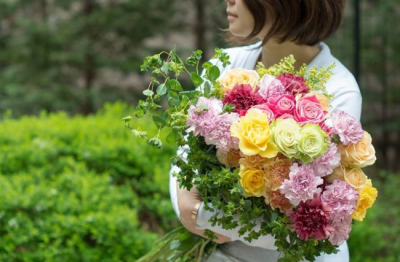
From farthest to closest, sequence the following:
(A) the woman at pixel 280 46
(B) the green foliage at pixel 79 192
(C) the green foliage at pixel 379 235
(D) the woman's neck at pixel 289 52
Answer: (C) the green foliage at pixel 379 235, (B) the green foliage at pixel 79 192, (D) the woman's neck at pixel 289 52, (A) the woman at pixel 280 46

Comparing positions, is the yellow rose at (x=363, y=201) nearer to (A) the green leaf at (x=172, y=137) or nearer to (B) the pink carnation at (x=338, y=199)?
(B) the pink carnation at (x=338, y=199)

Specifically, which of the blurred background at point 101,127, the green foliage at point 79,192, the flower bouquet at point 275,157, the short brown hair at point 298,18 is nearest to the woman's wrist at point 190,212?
the flower bouquet at point 275,157

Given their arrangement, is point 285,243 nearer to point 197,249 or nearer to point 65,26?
point 197,249

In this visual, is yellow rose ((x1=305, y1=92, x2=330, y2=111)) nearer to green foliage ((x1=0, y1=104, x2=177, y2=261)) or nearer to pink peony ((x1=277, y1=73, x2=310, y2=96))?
pink peony ((x1=277, y1=73, x2=310, y2=96))

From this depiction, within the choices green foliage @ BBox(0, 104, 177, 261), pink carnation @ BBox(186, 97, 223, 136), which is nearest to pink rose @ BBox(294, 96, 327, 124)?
pink carnation @ BBox(186, 97, 223, 136)

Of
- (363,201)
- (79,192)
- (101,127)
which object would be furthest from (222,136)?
(101,127)

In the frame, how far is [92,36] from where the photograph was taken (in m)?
8.96

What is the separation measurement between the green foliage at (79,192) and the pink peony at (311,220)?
2.01 metres

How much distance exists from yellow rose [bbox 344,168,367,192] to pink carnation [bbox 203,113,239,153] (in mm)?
314

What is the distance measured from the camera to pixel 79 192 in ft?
12.8

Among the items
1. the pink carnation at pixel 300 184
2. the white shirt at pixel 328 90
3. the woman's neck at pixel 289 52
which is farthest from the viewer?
the woman's neck at pixel 289 52

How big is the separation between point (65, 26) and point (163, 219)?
501 centimetres

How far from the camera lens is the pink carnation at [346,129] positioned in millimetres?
1867

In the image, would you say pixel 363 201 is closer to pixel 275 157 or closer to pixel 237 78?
pixel 275 157
